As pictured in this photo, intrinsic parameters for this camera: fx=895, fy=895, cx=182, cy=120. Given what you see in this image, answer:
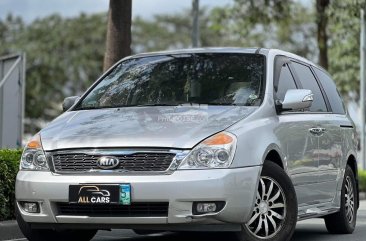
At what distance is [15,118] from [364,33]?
1512cm

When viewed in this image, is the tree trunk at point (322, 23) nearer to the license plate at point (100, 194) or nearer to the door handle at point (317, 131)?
the door handle at point (317, 131)

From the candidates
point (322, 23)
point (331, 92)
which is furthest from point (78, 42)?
point (331, 92)

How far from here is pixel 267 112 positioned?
7.51 meters

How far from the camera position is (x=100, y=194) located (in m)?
6.63

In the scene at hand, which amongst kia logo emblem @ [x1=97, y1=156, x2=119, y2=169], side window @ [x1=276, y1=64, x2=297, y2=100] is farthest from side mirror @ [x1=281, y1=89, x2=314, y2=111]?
kia logo emblem @ [x1=97, y1=156, x2=119, y2=169]

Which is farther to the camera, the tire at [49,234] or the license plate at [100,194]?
the tire at [49,234]

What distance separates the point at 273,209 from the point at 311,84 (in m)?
2.34

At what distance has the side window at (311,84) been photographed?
29.2 feet

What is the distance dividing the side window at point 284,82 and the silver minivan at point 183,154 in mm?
12

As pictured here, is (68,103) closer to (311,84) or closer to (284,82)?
(284,82)

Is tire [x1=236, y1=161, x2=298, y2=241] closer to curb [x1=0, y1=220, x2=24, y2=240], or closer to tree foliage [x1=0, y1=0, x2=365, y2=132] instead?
curb [x1=0, y1=220, x2=24, y2=240]

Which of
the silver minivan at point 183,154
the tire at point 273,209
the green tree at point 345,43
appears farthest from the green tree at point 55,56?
the tire at point 273,209

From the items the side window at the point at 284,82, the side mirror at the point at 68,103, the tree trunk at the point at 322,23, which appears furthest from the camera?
the tree trunk at the point at 322,23

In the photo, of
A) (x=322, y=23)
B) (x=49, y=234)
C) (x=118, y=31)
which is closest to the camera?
(x=49, y=234)
